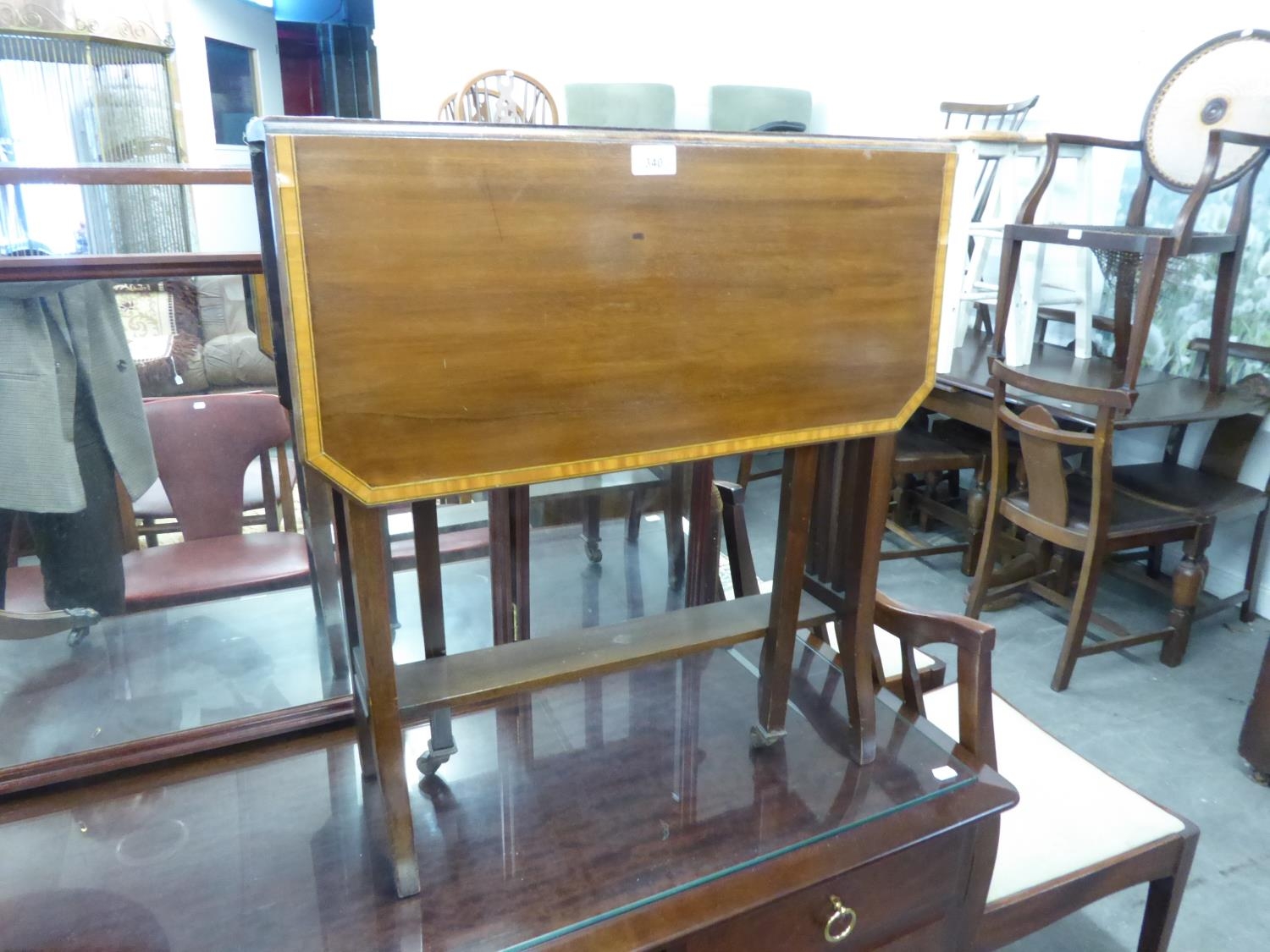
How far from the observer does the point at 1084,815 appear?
1.32 metres

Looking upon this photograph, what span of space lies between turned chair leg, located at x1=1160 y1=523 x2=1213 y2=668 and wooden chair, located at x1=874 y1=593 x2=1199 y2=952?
1073 millimetres

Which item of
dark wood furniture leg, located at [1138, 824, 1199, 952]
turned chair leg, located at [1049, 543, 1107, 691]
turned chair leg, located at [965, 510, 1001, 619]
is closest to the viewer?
dark wood furniture leg, located at [1138, 824, 1199, 952]

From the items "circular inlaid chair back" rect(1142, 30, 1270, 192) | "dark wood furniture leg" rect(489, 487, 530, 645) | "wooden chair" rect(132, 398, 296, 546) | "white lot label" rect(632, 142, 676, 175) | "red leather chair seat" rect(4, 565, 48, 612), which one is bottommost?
"dark wood furniture leg" rect(489, 487, 530, 645)

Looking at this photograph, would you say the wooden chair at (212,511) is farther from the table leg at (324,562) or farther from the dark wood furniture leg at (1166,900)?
the dark wood furniture leg at (1166,900)

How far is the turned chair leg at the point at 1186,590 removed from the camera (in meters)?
2.24

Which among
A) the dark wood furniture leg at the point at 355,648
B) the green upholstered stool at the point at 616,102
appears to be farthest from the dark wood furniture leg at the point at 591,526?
the green upholstered stool at the point at 616,102

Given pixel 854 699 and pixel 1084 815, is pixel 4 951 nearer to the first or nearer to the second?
pixel 854 699

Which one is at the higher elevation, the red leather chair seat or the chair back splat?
the chair back splat

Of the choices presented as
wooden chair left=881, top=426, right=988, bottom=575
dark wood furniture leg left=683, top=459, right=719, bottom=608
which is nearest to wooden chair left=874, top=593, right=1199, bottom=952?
dark wood furniture leg left=683, top=459, right=719, bottom=608

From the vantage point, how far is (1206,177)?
6.95 feet

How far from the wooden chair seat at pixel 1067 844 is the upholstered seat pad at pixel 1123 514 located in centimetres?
90

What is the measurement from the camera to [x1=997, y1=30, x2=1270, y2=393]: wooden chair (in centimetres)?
215

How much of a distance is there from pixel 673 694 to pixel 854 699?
0.93 ft

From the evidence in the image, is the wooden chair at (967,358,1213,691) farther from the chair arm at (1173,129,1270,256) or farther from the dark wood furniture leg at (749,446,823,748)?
the dark wood furniture leg at (749,446,823,748)
